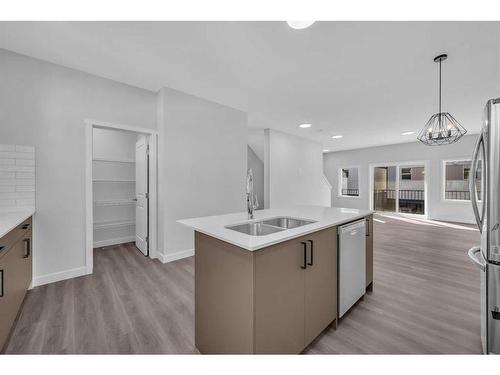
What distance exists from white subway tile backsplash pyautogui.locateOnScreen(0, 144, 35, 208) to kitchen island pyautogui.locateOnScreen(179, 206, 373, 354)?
2.13 meters

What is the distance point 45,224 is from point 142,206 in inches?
48.1

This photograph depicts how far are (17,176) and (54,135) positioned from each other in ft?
1.85

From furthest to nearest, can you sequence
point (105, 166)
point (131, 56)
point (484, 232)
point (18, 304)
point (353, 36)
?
1. point (105, 166)
2. point (131, 56)
3. point (353, 36)
4. point (18, 304)
5. point (484, 232)

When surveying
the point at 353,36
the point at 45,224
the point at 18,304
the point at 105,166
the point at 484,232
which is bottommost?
the point at 18,304

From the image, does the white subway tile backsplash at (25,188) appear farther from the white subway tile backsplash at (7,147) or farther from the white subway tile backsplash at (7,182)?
the white subway tile backsplash at (7,147)

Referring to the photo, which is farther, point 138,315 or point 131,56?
point 131,56

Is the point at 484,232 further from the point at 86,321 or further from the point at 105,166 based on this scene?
the point at 105,166

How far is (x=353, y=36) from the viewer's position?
203 centimetres

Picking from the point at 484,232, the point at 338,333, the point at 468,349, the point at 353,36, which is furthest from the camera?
the point at 353,36

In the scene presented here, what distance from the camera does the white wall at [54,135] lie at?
2363 mm

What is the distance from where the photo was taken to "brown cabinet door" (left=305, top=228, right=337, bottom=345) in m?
1.46

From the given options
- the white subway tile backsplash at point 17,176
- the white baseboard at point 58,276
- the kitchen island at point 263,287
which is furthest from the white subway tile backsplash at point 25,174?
the kitchen island at point 263,287

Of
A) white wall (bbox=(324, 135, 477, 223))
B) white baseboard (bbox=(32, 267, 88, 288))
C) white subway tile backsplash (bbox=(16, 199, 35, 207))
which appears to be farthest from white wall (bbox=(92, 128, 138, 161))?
white wall (bbox=(324, 135, 477, 223))

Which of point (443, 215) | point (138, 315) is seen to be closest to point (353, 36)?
point (138, 315)
